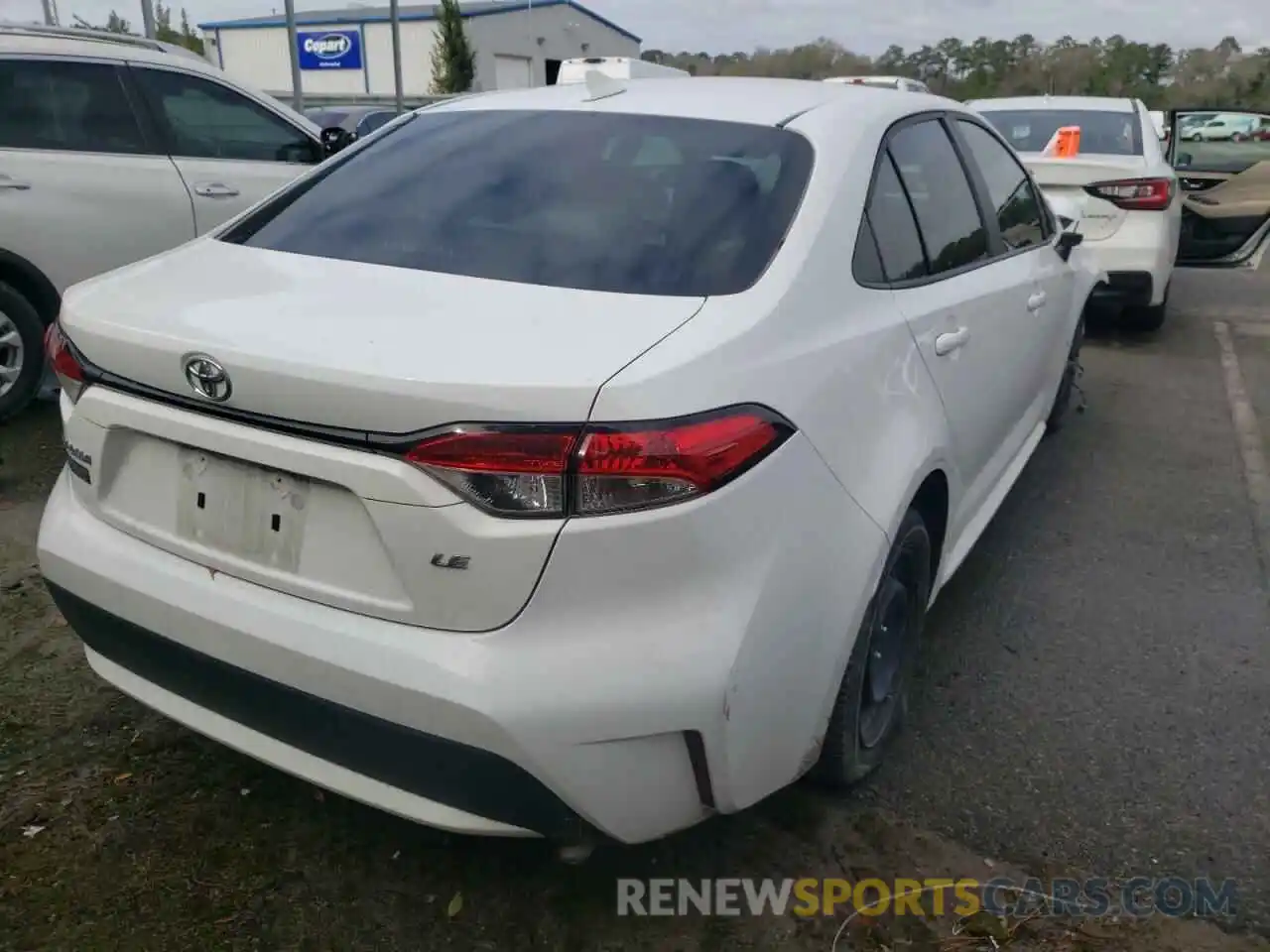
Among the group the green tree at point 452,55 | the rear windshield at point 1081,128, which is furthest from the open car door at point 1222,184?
the green tree at point 452,55

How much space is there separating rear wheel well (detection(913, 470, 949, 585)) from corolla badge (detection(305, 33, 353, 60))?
44376 mm

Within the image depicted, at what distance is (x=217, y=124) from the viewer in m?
5.79

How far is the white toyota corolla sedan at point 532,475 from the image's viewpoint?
1786 mm

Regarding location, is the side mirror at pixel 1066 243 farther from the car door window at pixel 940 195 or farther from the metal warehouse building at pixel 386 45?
the metal warehouse building at pixel 386 45

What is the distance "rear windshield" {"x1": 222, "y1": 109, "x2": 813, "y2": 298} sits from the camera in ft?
7.39

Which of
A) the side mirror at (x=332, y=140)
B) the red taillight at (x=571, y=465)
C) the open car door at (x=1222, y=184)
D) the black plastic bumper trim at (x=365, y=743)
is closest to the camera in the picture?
the red taillight at (x=571, y=465)

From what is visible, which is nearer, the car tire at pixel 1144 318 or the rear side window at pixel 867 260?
the rear side window at pixel 867 260

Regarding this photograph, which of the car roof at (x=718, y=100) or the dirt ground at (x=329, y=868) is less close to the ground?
the car roof at (x=718, y=100)

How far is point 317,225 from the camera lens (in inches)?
103

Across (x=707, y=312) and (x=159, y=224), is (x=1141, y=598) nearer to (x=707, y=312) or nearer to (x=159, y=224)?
(x=707, y=312)

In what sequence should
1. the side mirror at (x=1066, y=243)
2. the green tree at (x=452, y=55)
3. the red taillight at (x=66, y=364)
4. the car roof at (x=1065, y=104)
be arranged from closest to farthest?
the red taillight at (x=66, y=364), the side mirror at (x=1066, y=243), the car roof at (x=1065, y=104), the green tree at (x=452, y=55)

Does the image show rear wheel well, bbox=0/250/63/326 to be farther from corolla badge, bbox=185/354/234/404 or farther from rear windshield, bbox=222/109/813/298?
corolla badge, bbox=185/354/234/404

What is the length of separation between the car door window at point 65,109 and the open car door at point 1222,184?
286 inches

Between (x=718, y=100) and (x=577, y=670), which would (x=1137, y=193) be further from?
(x=577, y=670)
